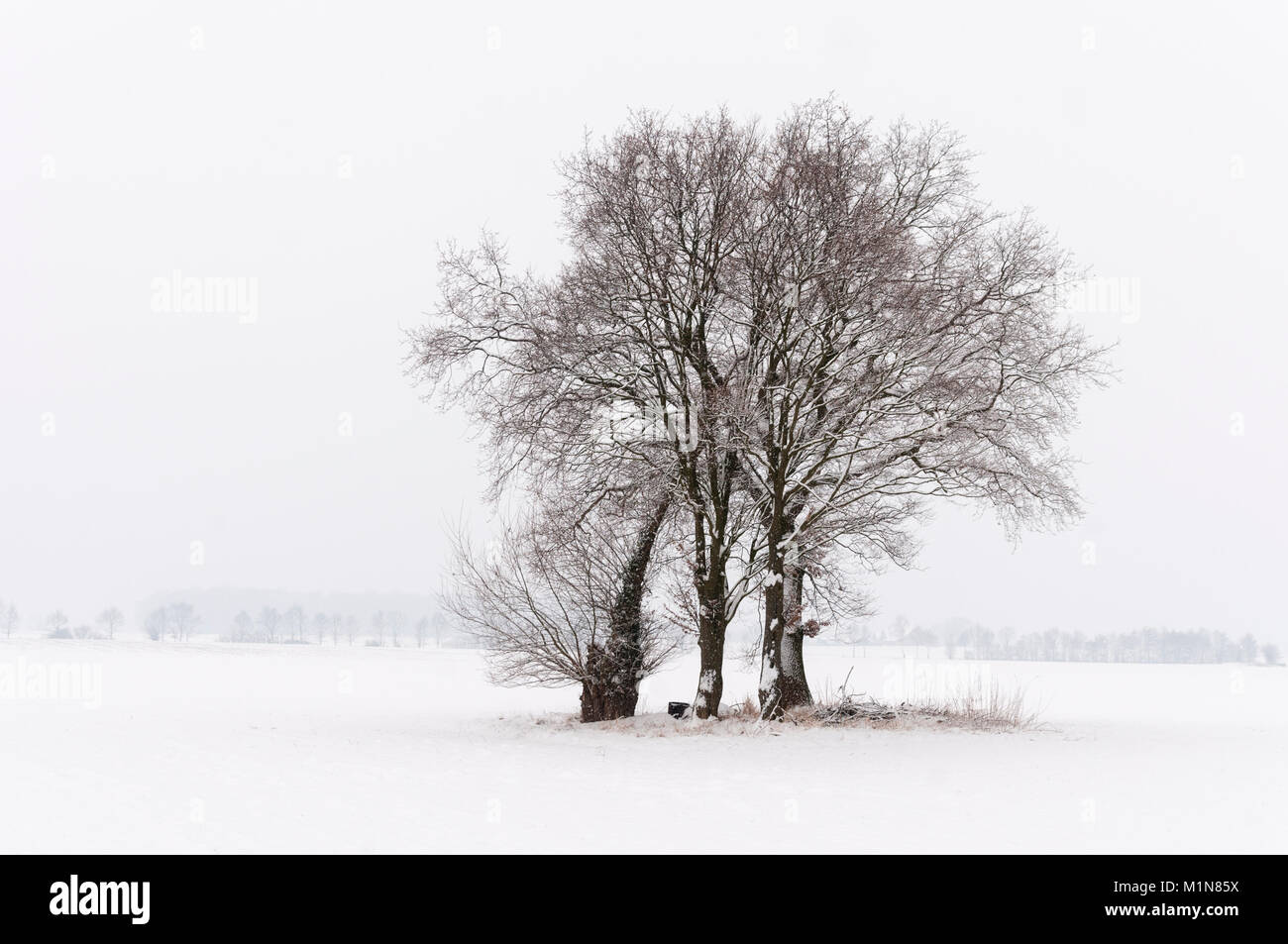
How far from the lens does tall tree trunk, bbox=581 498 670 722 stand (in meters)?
22.3

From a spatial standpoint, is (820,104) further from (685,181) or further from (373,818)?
(373,818)

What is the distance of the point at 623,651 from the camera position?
22.4m

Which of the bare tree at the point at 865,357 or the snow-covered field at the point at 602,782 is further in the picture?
the bare tree at the point at 865,357

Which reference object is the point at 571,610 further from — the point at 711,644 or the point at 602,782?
the point at 602,782

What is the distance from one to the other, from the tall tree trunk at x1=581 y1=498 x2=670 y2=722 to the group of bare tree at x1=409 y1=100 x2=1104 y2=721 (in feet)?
0.16

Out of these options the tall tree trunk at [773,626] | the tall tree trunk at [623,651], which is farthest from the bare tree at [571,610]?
the tall tree trunk at [773,626]

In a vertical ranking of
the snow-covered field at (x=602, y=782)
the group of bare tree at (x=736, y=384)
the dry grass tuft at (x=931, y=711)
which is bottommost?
the dry grass tuft at (x=931, y=711)

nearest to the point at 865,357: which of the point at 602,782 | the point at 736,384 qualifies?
the point at 736,384

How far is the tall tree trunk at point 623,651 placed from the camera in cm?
2227

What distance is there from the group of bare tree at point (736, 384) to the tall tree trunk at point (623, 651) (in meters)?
0.05

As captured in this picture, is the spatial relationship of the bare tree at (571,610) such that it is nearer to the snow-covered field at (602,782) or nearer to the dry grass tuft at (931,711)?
the snow-covered field at (602,782)

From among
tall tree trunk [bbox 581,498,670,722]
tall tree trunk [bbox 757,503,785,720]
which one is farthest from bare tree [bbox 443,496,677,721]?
tall tree trunk [bbox 757,503,785,720]

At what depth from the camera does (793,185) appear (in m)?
19.7
